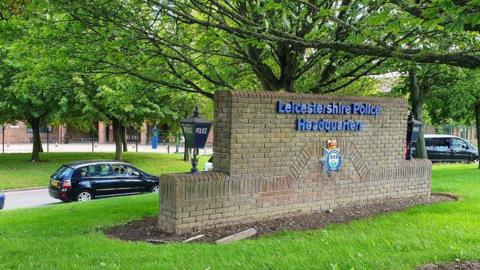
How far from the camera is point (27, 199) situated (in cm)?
1866

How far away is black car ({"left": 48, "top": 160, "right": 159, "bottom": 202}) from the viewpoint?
55.1 feet

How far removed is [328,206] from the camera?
10156mm

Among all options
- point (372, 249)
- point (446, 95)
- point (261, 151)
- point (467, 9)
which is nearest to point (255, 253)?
point (372, 249)

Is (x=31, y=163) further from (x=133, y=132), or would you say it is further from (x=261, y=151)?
(x=133, y=132)

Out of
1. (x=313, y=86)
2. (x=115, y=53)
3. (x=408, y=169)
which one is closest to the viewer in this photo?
(x=115, y=53)

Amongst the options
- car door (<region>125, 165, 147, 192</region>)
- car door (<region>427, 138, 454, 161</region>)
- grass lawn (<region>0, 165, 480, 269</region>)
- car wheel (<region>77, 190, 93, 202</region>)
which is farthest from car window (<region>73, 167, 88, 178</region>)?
car door (<region>427, 138, 454, 161</region>)

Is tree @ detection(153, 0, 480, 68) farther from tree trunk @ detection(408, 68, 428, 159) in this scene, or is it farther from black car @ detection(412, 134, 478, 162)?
black car @ detection(412, 134, 478, 162)

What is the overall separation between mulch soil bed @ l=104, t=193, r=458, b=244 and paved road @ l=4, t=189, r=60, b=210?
30.2ft

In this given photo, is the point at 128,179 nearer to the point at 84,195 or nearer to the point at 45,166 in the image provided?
the point at 84,195

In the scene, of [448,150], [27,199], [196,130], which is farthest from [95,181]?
[448,150]

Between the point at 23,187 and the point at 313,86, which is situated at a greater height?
the point at 313,86

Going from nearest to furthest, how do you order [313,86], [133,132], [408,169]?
1. [408,169]
2. [313,86]
3. [133,132]

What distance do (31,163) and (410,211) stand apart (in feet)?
75.1

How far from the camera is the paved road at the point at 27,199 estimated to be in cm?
1728
